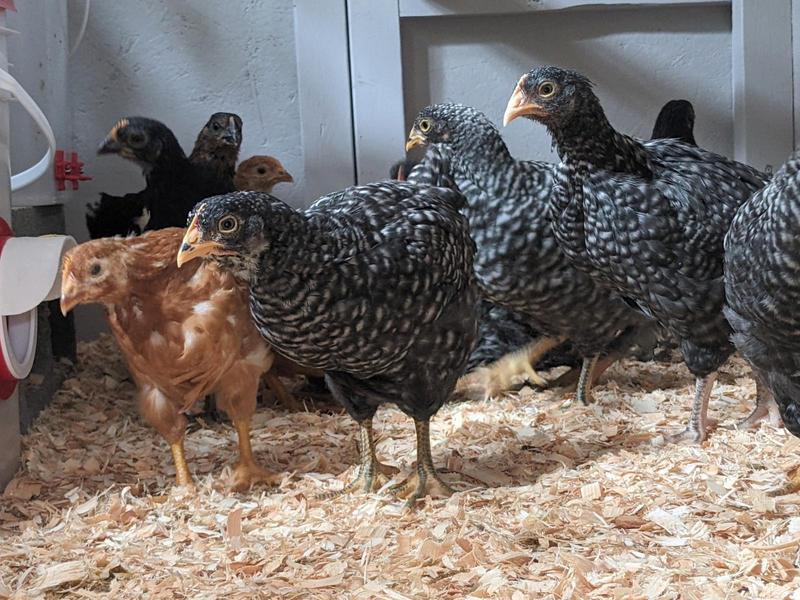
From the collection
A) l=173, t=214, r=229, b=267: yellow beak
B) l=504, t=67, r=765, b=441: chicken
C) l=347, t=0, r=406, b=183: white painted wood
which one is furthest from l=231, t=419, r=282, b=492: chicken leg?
l=347, t=0, r=406, b=183: white painted wood

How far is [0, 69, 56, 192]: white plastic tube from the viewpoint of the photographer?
8.05 feet

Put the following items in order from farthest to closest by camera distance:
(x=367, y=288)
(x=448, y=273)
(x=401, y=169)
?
(x=401, y=169), (x=448, y=273), (x=367, y=288)

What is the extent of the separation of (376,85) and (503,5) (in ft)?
1.97

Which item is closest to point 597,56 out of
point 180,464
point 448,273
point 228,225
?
point 448,273

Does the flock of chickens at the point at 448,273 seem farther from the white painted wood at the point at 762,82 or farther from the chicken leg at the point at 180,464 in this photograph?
the white painted wood at the point at 762,82

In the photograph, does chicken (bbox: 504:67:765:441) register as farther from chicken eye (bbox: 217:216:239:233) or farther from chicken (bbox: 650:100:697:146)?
chicken eye (bbox: 217:216:239:233)

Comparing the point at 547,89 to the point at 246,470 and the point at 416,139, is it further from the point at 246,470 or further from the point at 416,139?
the point at 246,470

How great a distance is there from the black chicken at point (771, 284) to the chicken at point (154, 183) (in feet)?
6.55

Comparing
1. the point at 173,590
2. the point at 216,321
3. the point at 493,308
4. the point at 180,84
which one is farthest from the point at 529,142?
the point at 173,590

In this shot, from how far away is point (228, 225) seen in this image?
223cm

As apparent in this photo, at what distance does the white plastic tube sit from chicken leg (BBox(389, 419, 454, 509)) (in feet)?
4.38

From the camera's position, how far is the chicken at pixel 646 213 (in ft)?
8.88

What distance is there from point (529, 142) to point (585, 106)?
3.92ft

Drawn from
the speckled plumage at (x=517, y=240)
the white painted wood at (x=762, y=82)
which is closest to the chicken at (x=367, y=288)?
the speckled plumage at (x=517, y=240)
